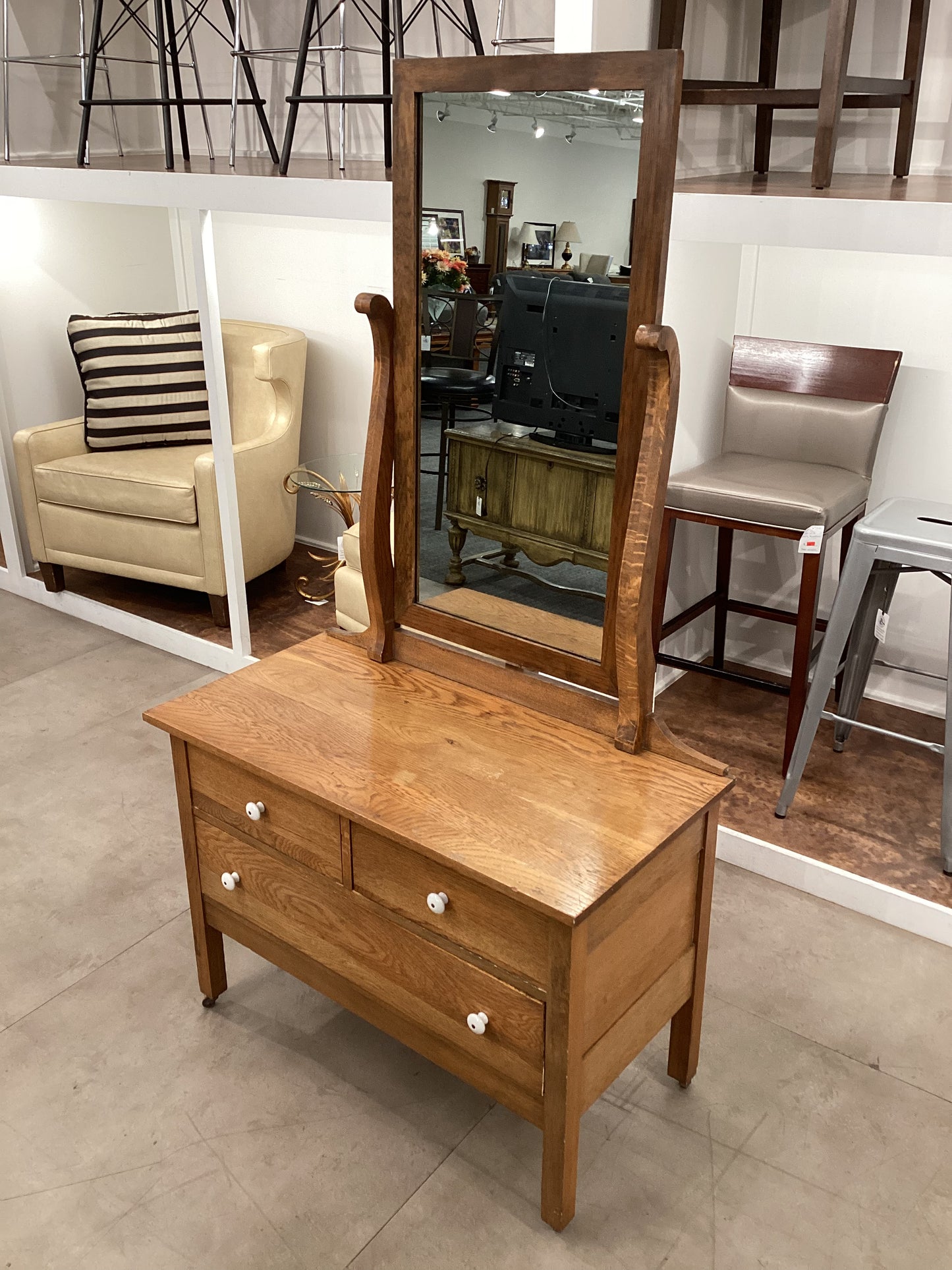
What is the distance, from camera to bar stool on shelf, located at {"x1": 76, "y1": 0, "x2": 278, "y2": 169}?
10.6 feet

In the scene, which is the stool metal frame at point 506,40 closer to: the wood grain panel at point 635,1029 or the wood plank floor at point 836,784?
the wood plank floor at point 836,784

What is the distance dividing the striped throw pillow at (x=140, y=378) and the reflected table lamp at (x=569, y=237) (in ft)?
8.15

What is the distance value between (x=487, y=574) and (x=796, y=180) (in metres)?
1.52

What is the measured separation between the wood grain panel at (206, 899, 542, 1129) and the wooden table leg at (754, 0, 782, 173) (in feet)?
7.61

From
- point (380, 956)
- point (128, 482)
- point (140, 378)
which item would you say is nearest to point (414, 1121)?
point (380, 956)

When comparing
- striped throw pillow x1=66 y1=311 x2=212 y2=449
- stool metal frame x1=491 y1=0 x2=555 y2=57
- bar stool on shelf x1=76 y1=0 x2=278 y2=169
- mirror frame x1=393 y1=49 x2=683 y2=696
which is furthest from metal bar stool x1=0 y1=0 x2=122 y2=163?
mirror frame x1=393 y1=49 x2=683 y2=696

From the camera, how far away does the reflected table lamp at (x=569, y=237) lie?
1669mm

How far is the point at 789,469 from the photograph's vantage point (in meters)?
2.92

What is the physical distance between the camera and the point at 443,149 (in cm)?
177

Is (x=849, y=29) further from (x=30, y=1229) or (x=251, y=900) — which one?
(x=30, y=1229)

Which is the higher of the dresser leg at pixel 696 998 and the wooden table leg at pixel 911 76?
the wooden table leg at pixel 911 76

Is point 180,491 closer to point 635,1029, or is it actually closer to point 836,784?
point 836,784

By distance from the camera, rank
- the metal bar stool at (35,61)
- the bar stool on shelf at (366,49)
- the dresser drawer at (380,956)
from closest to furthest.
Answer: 1. the dresser drawer at (380,956)
2. the bar stool on shelf at (366,49)
3. the metal bar stool at (35,61)

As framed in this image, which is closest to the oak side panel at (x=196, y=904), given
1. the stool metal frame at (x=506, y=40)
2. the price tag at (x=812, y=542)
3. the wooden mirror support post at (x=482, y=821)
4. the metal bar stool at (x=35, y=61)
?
the wooden mirror support post at (x=482, y=821)
